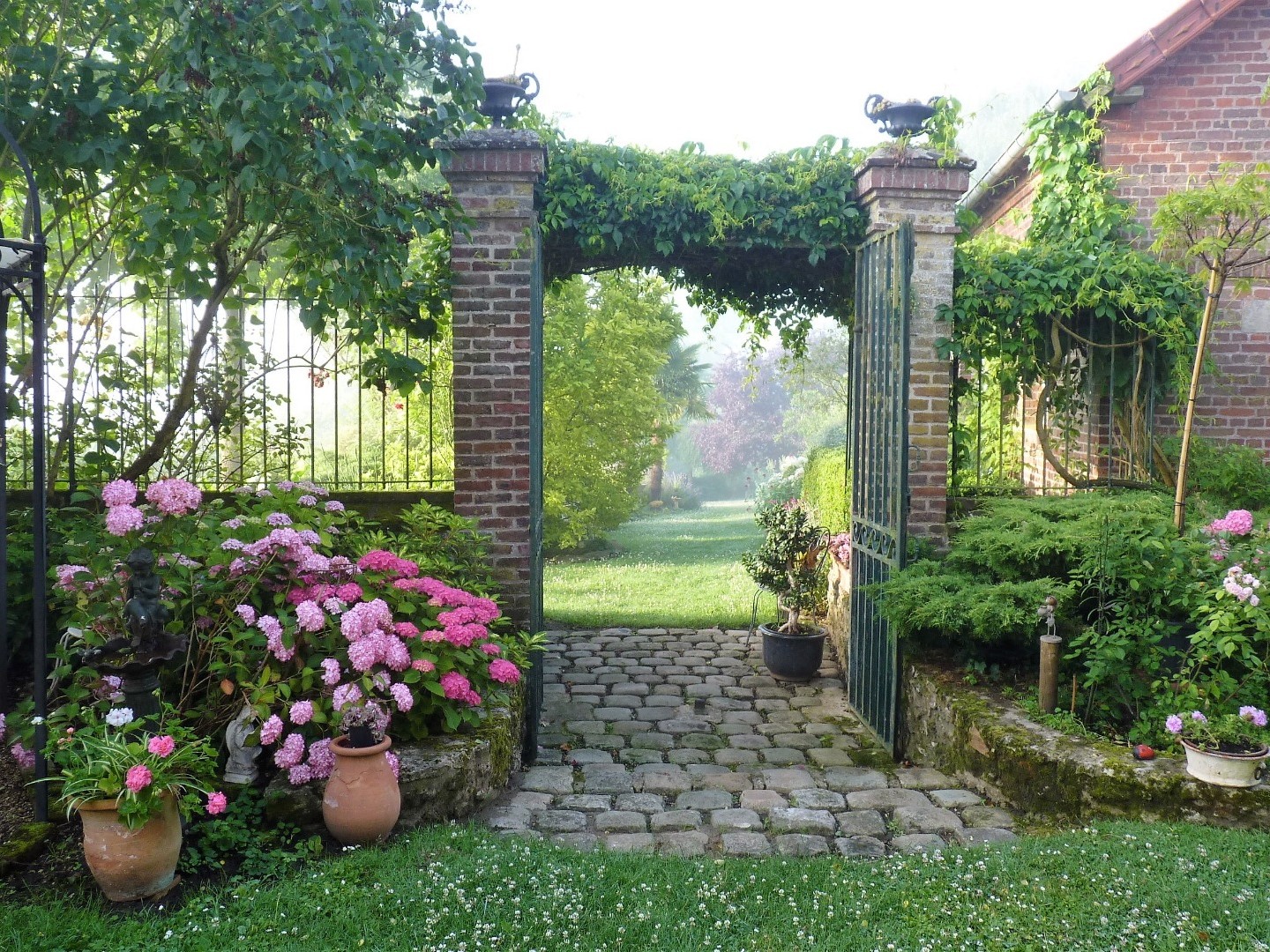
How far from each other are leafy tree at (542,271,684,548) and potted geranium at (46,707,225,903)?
866 cm

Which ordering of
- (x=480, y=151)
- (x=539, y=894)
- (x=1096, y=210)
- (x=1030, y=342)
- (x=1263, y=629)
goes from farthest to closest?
1. (x=1096, y=210)
2. (x=1030, y=342)
3. (x=480, y=151)
4. (x=1263, y=629)
5. (x=539, y=894)

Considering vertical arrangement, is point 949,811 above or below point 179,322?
below

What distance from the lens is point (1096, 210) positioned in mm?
7020

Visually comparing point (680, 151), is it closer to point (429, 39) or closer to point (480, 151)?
point (480, 151)

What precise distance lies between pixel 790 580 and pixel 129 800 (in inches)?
191

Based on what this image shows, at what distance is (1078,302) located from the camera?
6.11 meters

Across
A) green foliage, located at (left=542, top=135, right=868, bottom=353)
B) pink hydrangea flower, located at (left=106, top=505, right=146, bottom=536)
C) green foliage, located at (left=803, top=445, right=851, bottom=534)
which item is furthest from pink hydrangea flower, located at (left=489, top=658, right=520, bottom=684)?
green foliage, located at (left=803, top=445, right=851, bottom=534)

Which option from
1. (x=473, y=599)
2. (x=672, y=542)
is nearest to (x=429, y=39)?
(x=473, y=599)

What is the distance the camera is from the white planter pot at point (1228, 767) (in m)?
3.53

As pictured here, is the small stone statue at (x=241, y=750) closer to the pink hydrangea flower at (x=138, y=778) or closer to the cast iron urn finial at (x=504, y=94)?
the pink hydrangea flower at (x=138, y=778)

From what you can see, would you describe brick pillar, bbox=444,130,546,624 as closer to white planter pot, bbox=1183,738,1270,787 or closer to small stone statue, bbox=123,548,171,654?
small stone statue, bbox=123,548,171,654

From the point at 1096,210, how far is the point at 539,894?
254 inches

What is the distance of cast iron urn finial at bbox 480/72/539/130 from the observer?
5121 mm

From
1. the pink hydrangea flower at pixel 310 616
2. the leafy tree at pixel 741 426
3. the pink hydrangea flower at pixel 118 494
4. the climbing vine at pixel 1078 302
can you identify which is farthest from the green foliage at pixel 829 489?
the leafy tree at pixel 741 426
